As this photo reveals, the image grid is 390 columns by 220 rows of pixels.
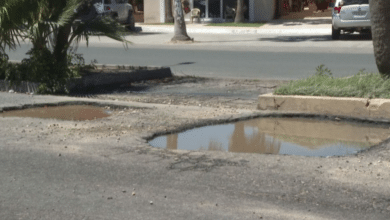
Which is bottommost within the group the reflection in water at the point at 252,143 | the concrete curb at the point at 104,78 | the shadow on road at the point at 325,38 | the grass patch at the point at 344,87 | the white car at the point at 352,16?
the shadow on road at the point at 325,38

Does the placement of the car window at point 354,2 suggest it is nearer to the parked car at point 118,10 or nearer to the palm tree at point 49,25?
the parked car at point 118,10

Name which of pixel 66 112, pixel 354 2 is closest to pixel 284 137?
pixel 66 112

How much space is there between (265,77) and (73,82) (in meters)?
4.20

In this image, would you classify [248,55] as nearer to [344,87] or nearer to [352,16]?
[352,16]

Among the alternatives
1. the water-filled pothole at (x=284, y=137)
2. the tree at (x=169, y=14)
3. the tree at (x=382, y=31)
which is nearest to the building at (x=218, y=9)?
the tree at (x=169, y=14)

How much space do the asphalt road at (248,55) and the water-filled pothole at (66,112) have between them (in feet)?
16.5

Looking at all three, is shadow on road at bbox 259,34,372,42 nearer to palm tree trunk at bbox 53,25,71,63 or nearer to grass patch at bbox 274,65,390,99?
palm tree trunk at bbox 53,25,71,63

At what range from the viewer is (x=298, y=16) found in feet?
140

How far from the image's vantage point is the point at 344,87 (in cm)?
950

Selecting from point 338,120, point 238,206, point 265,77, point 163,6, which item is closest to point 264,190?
point 238,206

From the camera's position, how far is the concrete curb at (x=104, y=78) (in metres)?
11.8

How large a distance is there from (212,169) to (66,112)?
13.0 ft

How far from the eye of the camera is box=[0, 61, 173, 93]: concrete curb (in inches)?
464

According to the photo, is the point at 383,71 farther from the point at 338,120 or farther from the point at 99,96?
the point at 99,96
